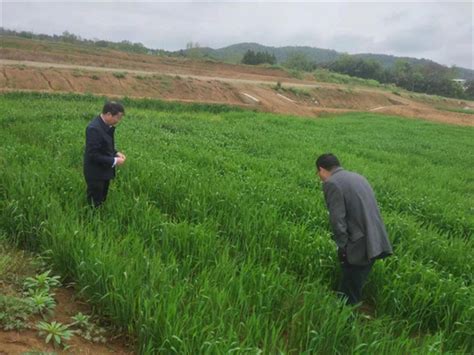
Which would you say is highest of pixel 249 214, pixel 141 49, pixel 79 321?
pixel 141 49

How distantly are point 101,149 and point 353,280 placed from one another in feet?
11.4

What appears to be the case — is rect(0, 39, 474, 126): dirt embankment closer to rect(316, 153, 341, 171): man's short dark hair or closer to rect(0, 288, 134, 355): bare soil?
rect(0, 288, 134, 355): bare soil

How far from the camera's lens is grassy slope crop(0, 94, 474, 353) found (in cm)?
338

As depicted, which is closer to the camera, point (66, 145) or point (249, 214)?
point (249, 214)

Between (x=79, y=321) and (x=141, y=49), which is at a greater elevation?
(x=141, y=49)

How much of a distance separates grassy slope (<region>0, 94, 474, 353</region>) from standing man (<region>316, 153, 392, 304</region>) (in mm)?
524

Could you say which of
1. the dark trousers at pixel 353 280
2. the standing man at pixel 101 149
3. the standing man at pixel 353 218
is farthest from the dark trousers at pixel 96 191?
the dark trousers at pixel 353 280

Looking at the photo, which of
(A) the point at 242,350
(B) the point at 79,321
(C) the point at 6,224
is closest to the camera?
(A) the point at 242,350

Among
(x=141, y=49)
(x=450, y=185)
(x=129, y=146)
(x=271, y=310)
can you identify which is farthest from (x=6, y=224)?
(x=141, y=49)

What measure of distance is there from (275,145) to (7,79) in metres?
18.4

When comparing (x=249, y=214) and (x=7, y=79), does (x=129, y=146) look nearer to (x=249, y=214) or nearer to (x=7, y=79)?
(x=249, y=214)

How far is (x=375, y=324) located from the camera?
12.0 ft

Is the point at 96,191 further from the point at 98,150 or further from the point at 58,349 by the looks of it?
the point at 58,349

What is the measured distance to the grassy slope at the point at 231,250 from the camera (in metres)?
3.38
